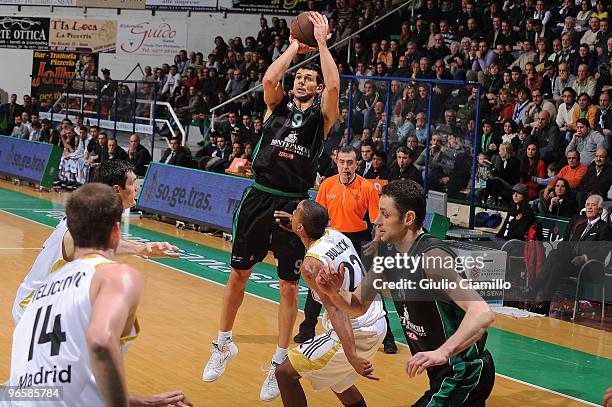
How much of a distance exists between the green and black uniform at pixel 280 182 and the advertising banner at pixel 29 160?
14.5 meters

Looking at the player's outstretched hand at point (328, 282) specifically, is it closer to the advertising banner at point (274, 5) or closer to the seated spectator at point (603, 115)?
the seated spectator at point (603, 115)

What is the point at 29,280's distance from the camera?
17.9 ft

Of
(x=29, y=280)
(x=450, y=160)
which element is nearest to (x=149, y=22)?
(x=450, y=160)

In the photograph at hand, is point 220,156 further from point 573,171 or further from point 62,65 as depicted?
point 62,65

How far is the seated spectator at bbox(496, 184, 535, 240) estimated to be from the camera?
11.7 meters

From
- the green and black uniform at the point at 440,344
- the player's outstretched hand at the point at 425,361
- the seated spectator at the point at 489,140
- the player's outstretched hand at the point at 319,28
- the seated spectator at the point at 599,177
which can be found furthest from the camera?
the seated spectator at the point at 489,140

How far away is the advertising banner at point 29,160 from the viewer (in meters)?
21.2

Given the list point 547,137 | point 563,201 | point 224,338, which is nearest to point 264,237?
point 224,338

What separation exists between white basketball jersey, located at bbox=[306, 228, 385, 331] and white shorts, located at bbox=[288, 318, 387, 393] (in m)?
0.07

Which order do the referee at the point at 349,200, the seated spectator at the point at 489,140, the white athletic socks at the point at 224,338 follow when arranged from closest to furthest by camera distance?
the white athletic socks at the point at 224,338 → the referee at the point at 349,200 → the seated spectator at the point at 489,140

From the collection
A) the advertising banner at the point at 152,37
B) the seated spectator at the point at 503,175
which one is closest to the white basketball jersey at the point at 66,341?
the seated spectator at the point at 503,175

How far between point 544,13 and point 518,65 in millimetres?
1664

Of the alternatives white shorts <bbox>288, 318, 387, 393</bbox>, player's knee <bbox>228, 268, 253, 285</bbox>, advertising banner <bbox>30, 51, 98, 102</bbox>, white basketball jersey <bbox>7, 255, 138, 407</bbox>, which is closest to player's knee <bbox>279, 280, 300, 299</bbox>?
player's knee <bbox>228, 268, 253, 285</bbox>

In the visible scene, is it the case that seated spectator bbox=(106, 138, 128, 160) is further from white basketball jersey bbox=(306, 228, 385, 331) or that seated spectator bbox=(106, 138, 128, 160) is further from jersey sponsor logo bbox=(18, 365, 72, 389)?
jersey sponsor logo bbox=(18, 365, 72, 389)
